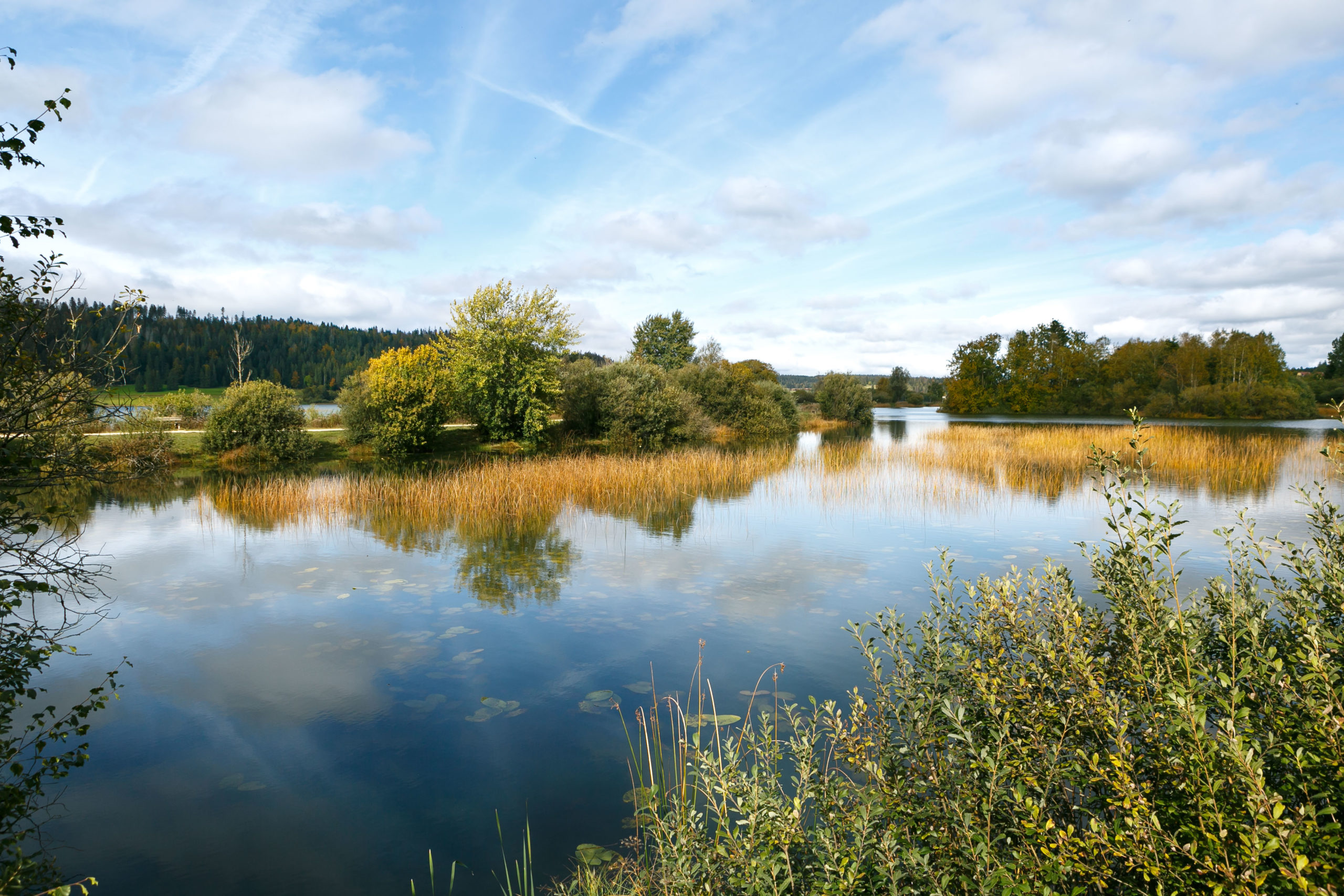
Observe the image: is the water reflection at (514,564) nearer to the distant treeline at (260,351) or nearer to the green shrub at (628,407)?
the green shrub at (628,407)

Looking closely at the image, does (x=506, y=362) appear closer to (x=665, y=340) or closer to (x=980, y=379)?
(x=665, y=340)

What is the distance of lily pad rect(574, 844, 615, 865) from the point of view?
4.20 meters

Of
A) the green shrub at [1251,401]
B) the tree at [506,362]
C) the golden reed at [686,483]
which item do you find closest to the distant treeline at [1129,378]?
the green shrub at [1251,401]

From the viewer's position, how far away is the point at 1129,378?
69.1 metres

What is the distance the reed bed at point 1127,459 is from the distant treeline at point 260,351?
61076mm

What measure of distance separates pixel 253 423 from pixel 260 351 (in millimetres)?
75094

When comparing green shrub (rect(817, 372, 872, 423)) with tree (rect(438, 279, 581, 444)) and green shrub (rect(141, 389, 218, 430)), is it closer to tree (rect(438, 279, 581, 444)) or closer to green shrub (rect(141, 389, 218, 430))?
tree (rect(438, 279, 581, 444))

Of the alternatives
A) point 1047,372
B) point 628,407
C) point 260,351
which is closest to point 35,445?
point 628,407

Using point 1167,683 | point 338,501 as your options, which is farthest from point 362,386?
point 1167,683

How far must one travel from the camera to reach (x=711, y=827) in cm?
452

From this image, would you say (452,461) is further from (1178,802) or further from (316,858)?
(1178,802)

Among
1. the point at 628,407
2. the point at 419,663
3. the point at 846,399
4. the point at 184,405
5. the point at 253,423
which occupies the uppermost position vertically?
the point at 846,399

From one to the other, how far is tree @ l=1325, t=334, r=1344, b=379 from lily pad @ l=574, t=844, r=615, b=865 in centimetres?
8871

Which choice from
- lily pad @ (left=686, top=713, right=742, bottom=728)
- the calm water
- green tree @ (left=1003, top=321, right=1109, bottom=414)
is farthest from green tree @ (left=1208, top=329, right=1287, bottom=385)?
lily pad @ (left=686, top=713, right=742, bottom=728)
